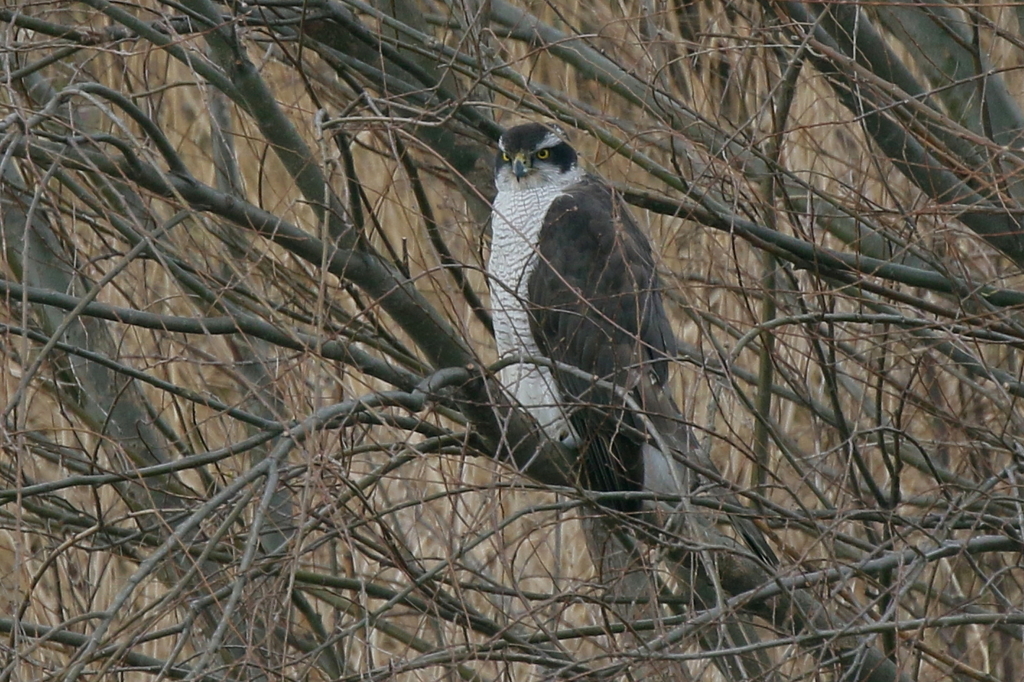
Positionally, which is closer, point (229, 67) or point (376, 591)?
point (229, 67)

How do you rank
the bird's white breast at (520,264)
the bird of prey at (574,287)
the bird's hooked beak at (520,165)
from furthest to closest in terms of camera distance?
the bird's hooked beak at (520,165), the bird's white breast at (520,264), the bird of prey at (574,287)

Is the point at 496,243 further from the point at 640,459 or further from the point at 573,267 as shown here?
the point at 640,459

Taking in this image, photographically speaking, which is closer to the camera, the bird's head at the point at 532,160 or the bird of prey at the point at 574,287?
the bird of prey at the point at 574,287

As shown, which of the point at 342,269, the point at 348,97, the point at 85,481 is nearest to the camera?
the point at 85,481

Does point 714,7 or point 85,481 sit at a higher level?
point 714,7

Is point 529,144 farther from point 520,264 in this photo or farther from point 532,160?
point 520,264

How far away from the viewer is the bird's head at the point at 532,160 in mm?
4488

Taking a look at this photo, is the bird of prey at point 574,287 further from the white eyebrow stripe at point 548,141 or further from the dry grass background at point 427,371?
the dry grass background at point 427,371

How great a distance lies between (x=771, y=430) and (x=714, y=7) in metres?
1.92

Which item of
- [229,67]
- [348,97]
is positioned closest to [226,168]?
[348,97]

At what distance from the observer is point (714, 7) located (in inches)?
185

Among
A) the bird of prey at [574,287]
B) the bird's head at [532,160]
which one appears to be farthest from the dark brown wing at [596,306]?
the bird's head at [532,160]

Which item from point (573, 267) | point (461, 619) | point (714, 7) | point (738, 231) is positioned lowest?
point (461, 619)

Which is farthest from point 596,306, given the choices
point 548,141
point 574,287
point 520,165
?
point 548,141
